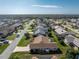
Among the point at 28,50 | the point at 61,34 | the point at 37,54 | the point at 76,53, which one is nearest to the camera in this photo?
the point at 76,53

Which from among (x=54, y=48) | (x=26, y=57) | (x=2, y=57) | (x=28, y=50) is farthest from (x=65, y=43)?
(x=2, y=57)

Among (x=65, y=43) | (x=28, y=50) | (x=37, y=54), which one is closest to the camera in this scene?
(x=37, y=54)

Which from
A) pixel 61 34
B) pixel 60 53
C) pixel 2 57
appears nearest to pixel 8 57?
pixel 2 57

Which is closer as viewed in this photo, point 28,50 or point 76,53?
point 76,53

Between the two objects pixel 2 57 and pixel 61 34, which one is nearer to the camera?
pixel 2 57

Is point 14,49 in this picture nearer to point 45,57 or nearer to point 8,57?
point 8,57

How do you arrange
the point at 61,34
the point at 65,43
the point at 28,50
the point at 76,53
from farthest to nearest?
the point at 61,34 < the point at 65,43 < the point at 28,50 < the point at 76,53

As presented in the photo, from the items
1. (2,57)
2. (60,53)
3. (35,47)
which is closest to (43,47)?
(35,47)

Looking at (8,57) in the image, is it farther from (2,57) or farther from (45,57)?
(45,57)

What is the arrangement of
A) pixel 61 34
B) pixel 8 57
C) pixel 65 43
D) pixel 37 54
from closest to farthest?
pixel 8 57 → pixel 37 54 → pixel 65 43 → pixel 61 34
